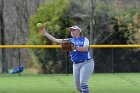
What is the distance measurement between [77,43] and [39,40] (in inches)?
695

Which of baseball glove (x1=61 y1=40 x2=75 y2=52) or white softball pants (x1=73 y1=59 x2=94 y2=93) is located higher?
baseball glove (x1=61 y1=40 x2=75 y2=52)

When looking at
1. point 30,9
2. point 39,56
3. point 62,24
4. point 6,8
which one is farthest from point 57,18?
point 30,9

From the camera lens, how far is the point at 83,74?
1068cm

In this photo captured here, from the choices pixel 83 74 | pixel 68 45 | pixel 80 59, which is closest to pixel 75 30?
pixel 68 45

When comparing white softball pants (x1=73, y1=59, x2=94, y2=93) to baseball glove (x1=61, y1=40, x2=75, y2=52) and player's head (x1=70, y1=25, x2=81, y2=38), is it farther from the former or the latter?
player's head (x1=70, y1=25, x2=81, y2=38)

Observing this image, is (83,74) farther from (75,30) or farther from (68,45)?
(75,30)

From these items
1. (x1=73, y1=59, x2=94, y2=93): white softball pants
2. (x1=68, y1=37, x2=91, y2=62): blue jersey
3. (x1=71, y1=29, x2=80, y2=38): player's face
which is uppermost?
(x1=71, y1=29, x2=80, y2=38): player's face

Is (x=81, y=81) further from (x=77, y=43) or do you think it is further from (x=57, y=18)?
(x=57, y=18)

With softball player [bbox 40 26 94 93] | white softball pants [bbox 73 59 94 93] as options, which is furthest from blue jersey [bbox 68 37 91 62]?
white softball pants [bbox 73 59 94 93]

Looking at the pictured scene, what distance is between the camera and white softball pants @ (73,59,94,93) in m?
10.6

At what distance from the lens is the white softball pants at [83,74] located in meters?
10.6

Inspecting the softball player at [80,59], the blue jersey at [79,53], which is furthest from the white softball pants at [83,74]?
the blue jersey at [79,53]

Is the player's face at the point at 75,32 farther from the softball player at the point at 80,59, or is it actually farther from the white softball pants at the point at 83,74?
the white softball pants at the point at 83,74

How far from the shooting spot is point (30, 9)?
45.8m
